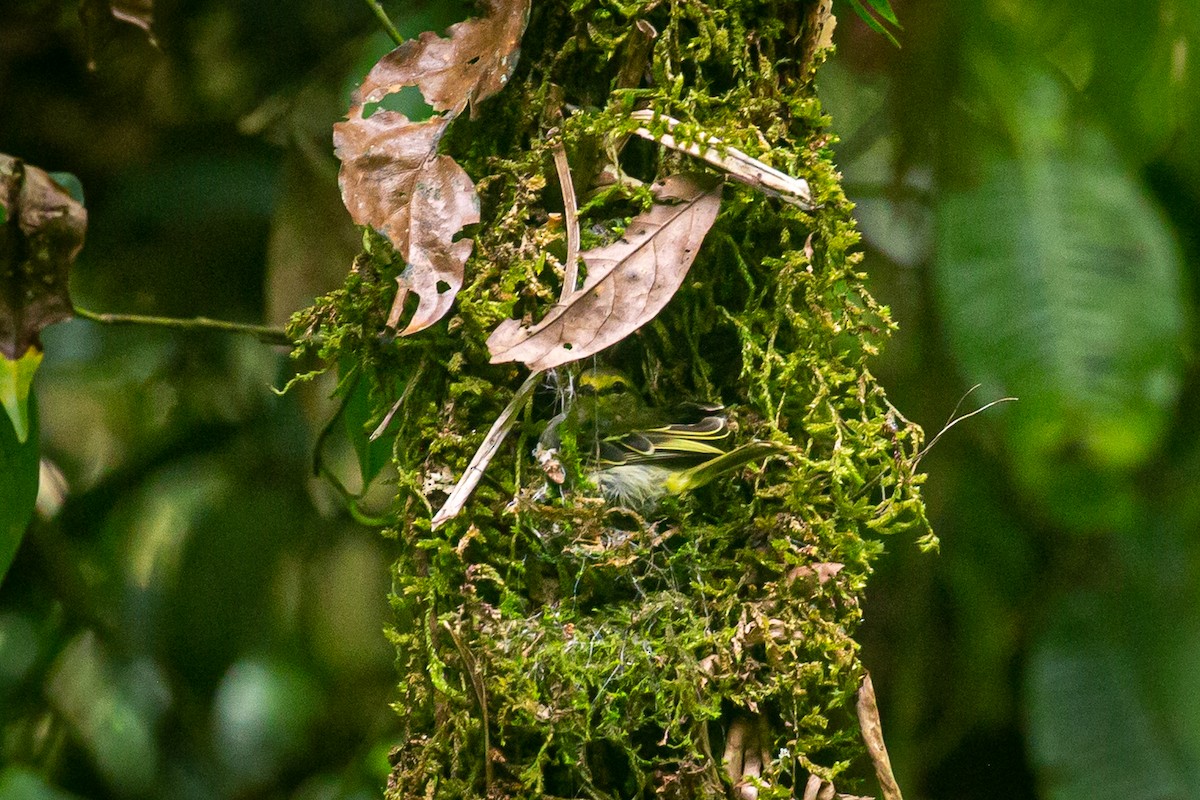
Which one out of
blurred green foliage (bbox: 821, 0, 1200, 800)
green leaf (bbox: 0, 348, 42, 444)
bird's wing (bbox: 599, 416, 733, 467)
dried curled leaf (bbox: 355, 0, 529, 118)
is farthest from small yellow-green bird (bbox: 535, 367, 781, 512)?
blurred green foliage (bbox: 821, 0, 1200, 800)

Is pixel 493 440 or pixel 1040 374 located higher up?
pixel 493 440

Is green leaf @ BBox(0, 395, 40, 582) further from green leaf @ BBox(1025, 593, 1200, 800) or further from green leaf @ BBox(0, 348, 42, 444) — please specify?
green leaf @ BBox(1025, 593, 1200, 800)

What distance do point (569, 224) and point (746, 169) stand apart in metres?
0.12

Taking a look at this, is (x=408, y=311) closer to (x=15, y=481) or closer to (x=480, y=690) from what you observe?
(x=480, y=690)

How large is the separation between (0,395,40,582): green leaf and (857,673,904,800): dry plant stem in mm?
758

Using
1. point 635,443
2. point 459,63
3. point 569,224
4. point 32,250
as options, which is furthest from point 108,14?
point 635,443

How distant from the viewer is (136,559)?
150 centimetres

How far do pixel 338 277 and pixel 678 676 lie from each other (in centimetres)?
86

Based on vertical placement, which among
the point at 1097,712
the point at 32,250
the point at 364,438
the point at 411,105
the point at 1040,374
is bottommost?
the point at 1097,712

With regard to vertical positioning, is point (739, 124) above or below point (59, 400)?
above

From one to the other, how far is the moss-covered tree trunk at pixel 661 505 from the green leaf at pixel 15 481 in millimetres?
417

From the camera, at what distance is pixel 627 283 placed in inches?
24.9

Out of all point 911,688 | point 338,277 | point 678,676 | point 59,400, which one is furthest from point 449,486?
point 59,400

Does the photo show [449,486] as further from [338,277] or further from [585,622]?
[338,277]
